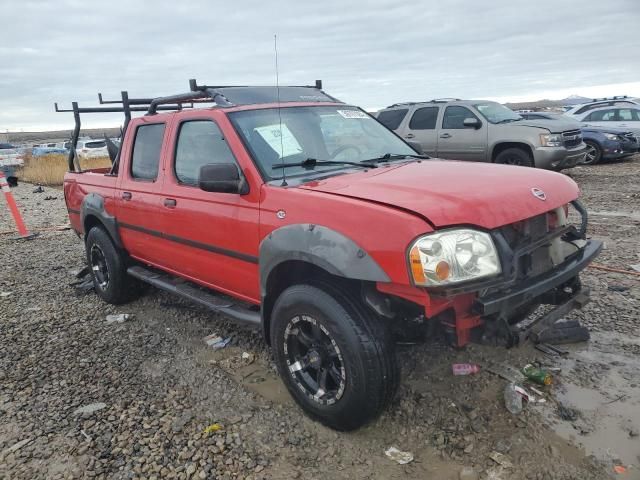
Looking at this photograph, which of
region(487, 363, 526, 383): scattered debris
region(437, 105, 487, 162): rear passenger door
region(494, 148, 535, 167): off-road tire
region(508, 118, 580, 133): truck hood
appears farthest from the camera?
region(437, 105, 487, 162): rear passenger door

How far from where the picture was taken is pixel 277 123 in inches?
141

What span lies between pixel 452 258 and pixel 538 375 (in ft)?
4.51

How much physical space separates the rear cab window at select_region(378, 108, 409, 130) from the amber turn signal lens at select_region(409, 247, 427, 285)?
9.95 m

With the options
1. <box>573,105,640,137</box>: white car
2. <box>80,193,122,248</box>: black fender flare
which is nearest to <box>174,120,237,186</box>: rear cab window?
<box>80,193,122,248</box>: black fender flare

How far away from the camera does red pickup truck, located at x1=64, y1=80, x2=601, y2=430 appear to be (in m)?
2.44

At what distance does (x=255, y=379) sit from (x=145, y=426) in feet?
2.63

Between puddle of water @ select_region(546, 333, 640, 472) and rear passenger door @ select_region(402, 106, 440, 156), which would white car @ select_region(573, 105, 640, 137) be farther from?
puddle of water @ select_region(546, 333, 640, 472)

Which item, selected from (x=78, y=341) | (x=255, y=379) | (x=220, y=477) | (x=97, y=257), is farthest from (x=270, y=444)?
(x=97, y=257)

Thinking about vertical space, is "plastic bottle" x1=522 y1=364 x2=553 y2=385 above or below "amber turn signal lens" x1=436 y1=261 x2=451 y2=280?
below

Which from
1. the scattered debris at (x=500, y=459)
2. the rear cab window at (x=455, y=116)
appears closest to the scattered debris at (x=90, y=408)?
the scattered debris at (x=500, y=459)

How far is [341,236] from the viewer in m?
2.59

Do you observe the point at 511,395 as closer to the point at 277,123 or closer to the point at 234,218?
the point at 234,218

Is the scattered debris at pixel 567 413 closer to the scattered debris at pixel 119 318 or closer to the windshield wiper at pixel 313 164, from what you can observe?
the windshield wiper at pixel 313 164

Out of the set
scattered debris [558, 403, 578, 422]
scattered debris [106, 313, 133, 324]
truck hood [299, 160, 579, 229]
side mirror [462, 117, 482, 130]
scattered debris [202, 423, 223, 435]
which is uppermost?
side mirror [462, 117, 482, 130]
